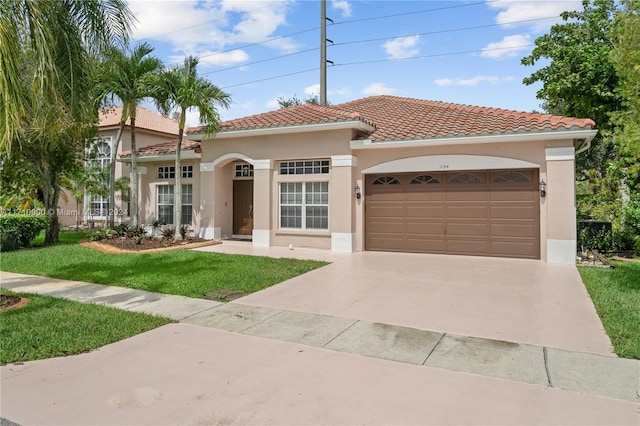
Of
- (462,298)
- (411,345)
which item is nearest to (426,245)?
(462,298)

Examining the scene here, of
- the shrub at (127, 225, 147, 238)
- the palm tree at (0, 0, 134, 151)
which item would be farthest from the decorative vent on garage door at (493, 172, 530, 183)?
the shrub at (127, 225, 147, 238)

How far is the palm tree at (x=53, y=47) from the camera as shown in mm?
5766

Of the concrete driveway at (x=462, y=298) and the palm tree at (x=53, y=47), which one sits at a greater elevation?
the palm tree at (x=53, y=47)

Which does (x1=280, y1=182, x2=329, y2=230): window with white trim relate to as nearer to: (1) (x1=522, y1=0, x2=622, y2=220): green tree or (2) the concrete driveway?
(2) the concrete driveway

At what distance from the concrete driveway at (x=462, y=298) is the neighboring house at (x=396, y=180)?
1329 mm

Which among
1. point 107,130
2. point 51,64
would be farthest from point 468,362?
point 107,130

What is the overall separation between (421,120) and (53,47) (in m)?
11.7

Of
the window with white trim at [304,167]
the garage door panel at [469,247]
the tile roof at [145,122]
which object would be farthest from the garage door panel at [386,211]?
the tile roof at [145,122]

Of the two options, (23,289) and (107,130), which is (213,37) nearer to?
(107,130)

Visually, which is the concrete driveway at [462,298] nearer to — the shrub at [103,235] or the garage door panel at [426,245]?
the garage door panel at [426,245]

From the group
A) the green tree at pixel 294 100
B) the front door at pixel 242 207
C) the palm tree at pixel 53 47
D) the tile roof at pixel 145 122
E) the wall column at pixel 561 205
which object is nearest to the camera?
the palm tree at pixel 53 47

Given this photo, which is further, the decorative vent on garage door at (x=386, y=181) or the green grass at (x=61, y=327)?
the decorative vent on garage door at (x=386, y=181)

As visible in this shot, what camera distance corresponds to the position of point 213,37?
22.9m

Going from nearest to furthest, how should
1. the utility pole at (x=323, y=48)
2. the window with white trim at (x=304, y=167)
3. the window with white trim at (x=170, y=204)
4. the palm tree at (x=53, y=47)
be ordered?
the palm tree at (x=53, y=47)
the window with white trim at (x=304, y=167)
the window with white trim at (x=170, y=204)
the utility pole at (x=323, y=48)
